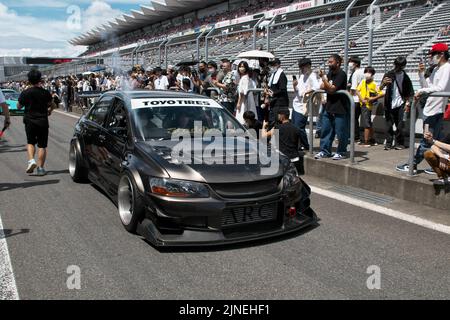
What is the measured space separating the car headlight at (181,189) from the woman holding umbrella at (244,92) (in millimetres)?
5254

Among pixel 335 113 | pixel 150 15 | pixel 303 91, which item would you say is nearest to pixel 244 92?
pixel 303 91

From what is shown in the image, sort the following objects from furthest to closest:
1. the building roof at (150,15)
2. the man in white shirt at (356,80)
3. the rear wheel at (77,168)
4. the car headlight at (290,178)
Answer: the building roof at (150,15) → the man in white shirt at (356,80) → the rear wheel at (77,168) → the car headlight at (290,178)

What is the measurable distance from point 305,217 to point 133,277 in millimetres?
1943

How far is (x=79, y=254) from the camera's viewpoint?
13.8 ft

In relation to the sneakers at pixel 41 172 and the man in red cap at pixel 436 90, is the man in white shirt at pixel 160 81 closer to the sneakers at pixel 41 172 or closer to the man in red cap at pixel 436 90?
the sneakers at pixel 41 172

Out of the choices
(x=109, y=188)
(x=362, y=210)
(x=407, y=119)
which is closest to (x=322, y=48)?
(x=407, y=119)

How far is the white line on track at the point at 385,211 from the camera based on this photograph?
496 centimetres

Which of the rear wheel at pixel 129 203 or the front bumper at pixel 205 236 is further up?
the rear wheel at pixel 129 203

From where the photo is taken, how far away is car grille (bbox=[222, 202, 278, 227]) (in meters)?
4.20

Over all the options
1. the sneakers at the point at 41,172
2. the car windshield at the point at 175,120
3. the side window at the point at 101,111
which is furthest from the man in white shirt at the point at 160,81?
the car windshield at the point at 175,120

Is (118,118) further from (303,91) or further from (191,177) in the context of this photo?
(303,91)

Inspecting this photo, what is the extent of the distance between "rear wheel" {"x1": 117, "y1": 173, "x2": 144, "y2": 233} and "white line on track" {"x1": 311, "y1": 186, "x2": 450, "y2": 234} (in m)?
2.82

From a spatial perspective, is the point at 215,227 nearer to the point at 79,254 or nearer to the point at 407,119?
the point at 79,254
